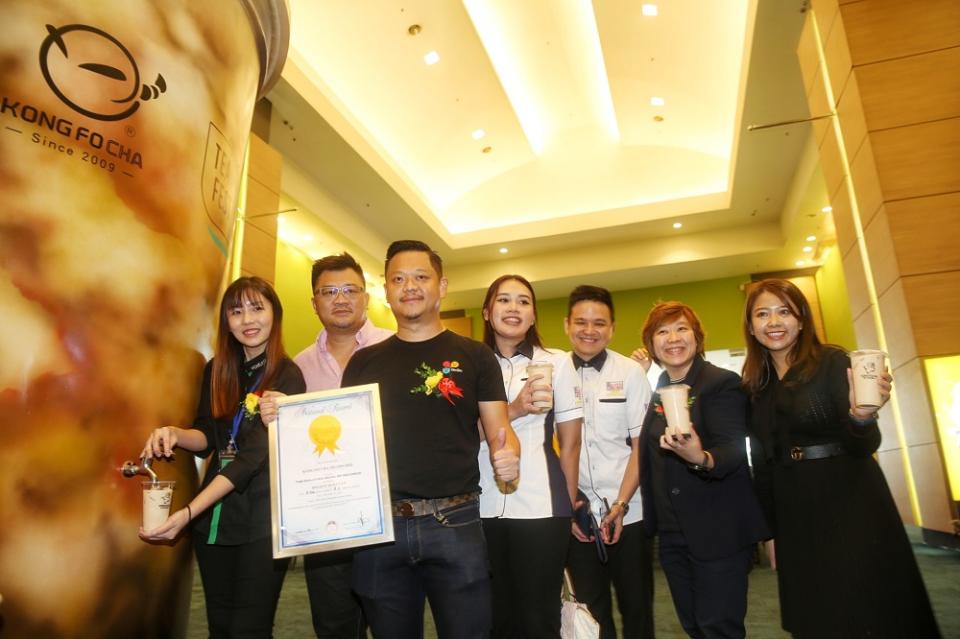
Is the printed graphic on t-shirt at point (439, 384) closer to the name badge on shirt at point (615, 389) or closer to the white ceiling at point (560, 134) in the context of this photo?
the name badge on shirt at point (615, 389)

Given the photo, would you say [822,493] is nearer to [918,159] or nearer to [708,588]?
[708,588]

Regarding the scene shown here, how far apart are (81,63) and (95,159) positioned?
0.25 meters

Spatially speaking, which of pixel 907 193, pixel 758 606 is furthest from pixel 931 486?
pixel 907 193

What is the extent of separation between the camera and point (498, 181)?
37.9 ft

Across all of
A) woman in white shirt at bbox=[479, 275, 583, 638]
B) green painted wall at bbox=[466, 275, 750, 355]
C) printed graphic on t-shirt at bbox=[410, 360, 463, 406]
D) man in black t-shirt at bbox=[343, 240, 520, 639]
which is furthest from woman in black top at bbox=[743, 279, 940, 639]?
green painted wall at bbox=[466, 275, 750, 355]

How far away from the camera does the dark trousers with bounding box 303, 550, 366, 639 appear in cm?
199

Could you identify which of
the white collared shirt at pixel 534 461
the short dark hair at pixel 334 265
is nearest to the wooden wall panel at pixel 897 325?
the white collared shirt at pixel 534 461

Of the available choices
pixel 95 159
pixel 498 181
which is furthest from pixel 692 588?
pixel 498 181

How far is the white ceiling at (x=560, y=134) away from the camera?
7.42 m

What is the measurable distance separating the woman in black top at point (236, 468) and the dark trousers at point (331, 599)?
24 centimetres

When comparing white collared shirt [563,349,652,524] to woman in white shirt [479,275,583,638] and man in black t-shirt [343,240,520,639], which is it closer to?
woman in white shirt [479,275,583,638]

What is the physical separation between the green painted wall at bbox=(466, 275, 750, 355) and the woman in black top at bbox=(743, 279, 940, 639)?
1056 centimetres

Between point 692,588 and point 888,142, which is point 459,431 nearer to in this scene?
point 692,588

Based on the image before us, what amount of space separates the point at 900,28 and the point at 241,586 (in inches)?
227
